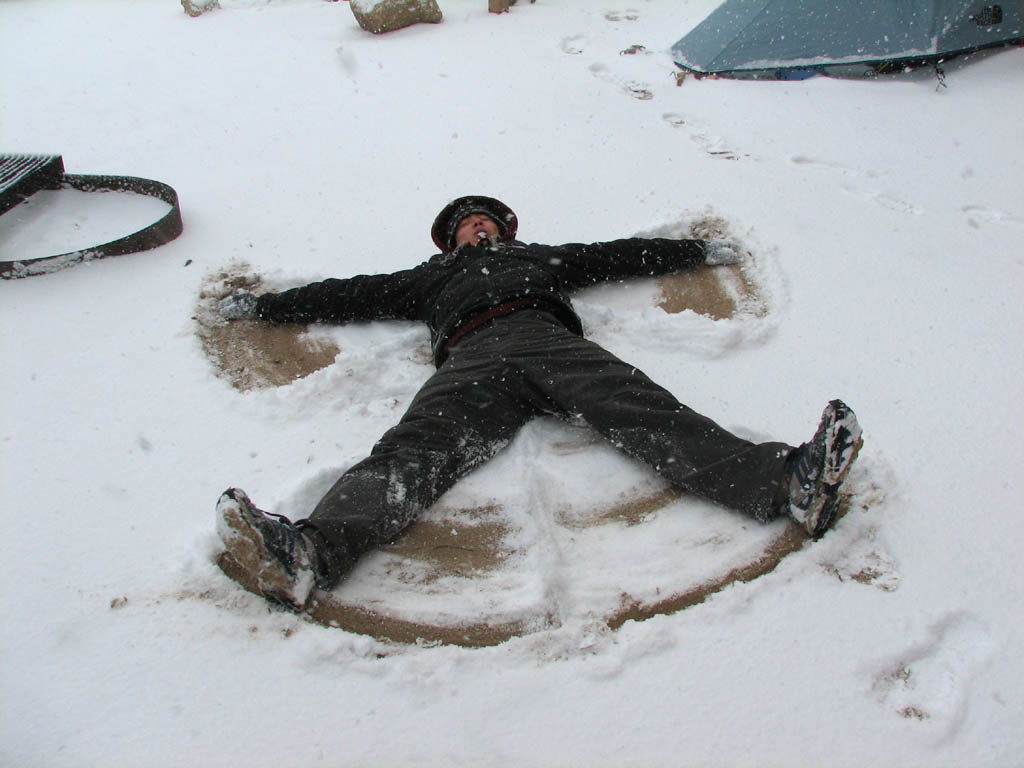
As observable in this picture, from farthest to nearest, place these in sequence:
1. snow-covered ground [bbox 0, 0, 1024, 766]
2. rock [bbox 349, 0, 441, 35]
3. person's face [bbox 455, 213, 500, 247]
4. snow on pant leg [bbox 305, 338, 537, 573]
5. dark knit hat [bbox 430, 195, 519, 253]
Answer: rock [bbox 349, 0, 441, 35], dark knit hat [bbox 430, 195, 519, 253], person's face [bbox 455, 213, 500, 247], snow on pant leg [bbox 305, 338, 537, 573], snow-covered ground [bbox 0, 0, 1024, 766]

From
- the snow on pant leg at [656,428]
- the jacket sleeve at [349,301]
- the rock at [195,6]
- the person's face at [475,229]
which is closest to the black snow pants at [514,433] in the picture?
the snow on pant leg at [656,428]

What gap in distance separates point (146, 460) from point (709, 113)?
3.79 metres

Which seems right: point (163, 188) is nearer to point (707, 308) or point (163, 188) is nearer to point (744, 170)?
point (707, 308)

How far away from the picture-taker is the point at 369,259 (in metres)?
3.17

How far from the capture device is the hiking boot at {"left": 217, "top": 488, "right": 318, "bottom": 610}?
1.52 meters

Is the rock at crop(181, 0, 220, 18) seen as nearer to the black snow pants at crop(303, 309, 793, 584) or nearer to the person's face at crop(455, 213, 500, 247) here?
the person's face at crop(455, 213, 500, 247)

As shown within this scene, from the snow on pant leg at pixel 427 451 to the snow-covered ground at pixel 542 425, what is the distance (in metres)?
0.12

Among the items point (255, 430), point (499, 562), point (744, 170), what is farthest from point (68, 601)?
point (744, 170)

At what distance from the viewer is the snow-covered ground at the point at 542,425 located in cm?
140

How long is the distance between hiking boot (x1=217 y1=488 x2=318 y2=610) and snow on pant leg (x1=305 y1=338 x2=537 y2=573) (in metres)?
0.09

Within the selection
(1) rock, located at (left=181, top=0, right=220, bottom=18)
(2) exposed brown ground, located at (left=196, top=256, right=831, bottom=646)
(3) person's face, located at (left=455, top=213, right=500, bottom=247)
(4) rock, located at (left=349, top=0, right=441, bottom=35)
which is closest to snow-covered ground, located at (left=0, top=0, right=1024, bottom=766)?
(2) exposed brown ground, located at (left=196, top=256, right=831, bottom=646)

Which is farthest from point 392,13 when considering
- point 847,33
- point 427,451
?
point 427,451

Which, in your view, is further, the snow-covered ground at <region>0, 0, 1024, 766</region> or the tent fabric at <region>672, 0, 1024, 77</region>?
the tent fabric at <region>672, 0, 1024, 77</region>

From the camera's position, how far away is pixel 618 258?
113 inches
